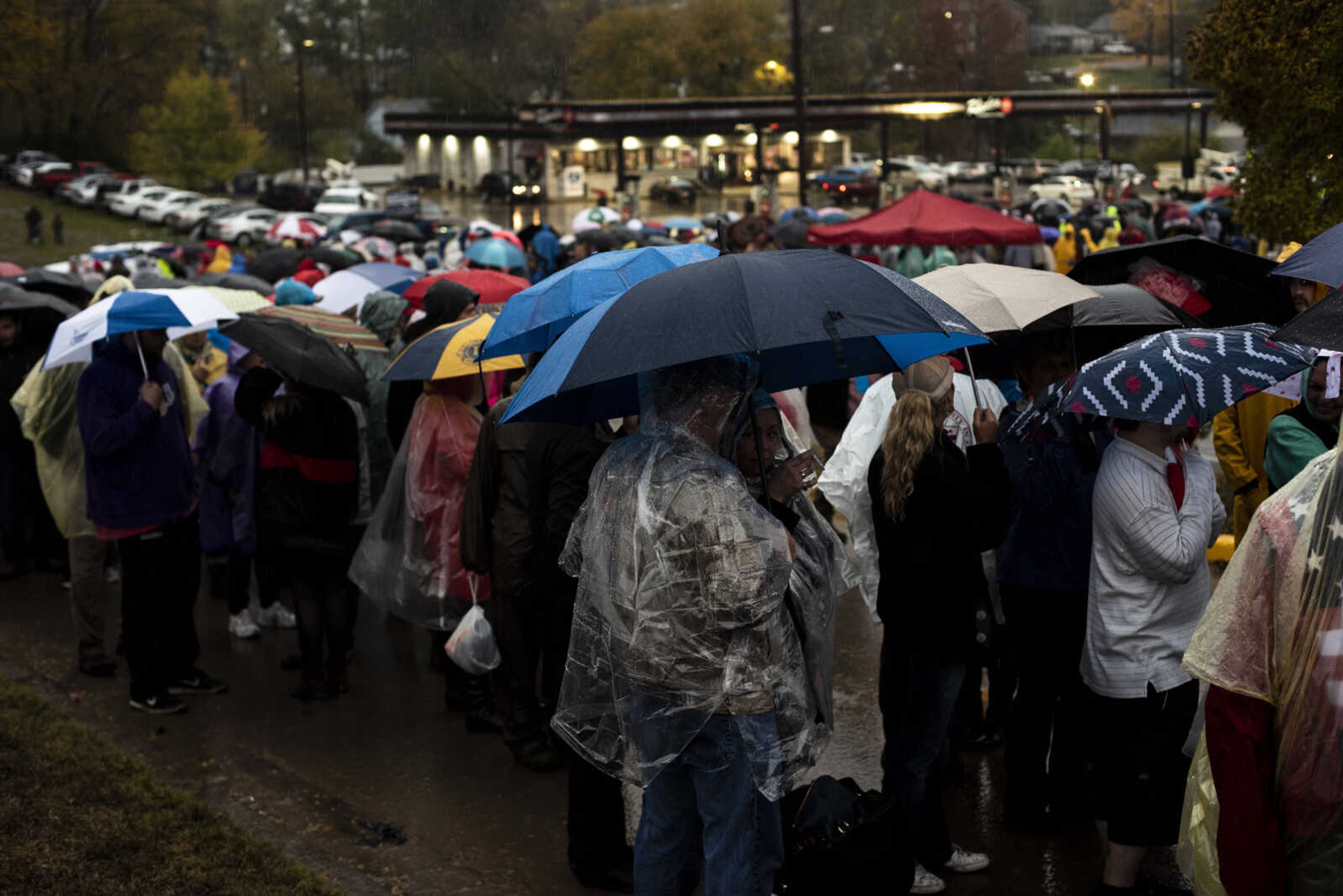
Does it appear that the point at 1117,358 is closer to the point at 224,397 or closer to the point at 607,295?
the point at 607,295

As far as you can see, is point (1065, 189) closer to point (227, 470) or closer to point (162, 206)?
point (162, 206)

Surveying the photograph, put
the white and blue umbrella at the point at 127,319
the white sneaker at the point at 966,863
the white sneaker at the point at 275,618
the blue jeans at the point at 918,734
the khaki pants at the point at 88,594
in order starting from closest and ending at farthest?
the blue jeans at the point at 918,734 < the white sneaker at the point at 966,863 < the white and blue umbrella at the point at 127,319 < the khaki pants at the point at 88,594 < the white sneaker at the point at 275,618

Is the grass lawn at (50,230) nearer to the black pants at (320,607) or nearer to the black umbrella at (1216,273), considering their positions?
the black pants at (320,607)

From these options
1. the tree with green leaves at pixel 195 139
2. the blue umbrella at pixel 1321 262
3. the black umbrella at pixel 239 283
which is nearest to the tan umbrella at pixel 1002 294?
the blue umbrella at pixel 1321 262

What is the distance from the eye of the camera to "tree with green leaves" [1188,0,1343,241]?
7.81 meters

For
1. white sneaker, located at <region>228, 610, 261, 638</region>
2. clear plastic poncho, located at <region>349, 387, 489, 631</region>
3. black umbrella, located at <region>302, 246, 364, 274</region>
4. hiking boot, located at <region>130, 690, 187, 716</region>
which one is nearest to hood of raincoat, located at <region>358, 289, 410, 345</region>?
white sneaker, located at <region>228, 610, 261, 638</region>

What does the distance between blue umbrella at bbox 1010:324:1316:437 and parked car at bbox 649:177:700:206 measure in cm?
5712

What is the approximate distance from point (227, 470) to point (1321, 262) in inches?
225

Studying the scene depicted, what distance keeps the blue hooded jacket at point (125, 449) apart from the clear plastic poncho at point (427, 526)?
3.26 ft

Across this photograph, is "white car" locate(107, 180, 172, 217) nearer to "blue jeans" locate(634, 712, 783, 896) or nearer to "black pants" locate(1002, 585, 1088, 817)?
"black pants" locate(1002, 585, 1088, 817)

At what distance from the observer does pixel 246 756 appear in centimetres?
615

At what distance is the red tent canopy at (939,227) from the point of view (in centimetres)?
1222

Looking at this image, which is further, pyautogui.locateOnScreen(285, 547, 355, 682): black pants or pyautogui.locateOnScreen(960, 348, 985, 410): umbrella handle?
pyautogui.locateOnScreen(285, 547, 355, 682): black pants

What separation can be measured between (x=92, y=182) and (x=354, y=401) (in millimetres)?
60368
